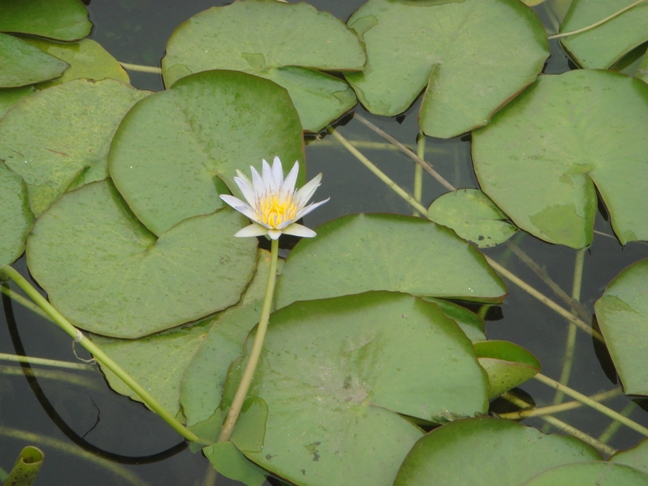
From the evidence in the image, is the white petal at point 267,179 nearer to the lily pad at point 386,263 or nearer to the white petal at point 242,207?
the white petal at point 242,207

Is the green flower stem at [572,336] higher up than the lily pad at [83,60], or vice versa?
the lily pad at [83,60]

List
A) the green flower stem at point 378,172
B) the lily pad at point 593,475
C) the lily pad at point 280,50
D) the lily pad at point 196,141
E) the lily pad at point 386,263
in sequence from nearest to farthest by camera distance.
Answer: the lily pad at point 593,475
the lily pad at point 386,263
the lily pad at point 196,141
the green flower stem at point 378,172
the lily pad at point 280,50

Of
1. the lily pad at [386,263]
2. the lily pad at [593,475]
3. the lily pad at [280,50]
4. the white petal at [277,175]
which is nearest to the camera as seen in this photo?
the lily pad at [593,475]

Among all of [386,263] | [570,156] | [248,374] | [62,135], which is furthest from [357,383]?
[62,135]

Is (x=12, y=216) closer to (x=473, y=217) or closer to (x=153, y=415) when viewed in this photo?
(x=153, y=415)

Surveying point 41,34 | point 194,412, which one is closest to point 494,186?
point 194,412

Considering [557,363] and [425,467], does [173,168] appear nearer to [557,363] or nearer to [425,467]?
[425,467]

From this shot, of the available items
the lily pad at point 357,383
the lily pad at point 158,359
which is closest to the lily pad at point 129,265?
the lily pad at point 158,359
